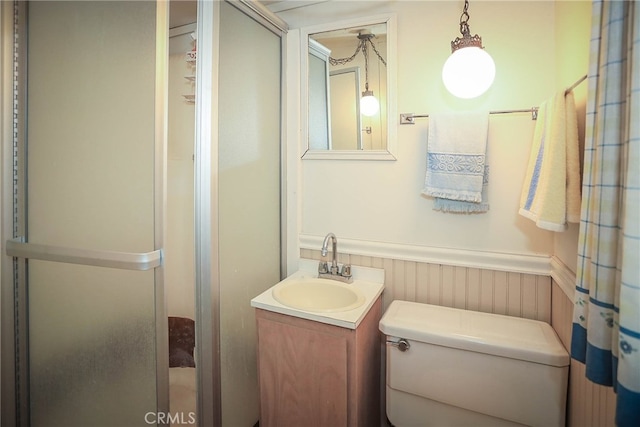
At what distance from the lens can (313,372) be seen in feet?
4.20

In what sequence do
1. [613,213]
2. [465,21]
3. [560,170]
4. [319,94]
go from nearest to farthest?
1. [613,213]
2. [560,170]
3. [465,21]
4. [319,94]

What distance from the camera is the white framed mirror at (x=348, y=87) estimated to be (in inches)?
61.0

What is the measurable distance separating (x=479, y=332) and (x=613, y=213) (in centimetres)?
74

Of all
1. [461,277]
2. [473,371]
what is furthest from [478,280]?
[473,371]

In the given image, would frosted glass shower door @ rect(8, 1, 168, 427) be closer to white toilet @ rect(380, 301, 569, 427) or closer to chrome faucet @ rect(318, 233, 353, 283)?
chrome faucet @ rect(318, 233, 353, 283)

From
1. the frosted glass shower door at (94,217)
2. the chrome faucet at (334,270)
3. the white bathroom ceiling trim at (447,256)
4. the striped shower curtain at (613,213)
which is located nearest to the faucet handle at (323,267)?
the chrome faucet at (334,270)

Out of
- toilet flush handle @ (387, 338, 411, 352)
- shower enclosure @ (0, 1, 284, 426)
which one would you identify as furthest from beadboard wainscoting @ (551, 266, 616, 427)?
shower enclosure @ (0, 1, 284, 426)

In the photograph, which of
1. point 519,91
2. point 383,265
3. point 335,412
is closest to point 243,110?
point 383,265

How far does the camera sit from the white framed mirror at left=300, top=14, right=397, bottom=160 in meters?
1.55

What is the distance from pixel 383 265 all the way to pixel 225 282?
75 centimetres

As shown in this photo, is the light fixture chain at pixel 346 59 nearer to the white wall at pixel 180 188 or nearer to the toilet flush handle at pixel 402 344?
the white wall at pixel 180 188

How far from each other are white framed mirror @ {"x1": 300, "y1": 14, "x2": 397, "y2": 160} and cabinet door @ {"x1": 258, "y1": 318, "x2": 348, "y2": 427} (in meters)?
0.87

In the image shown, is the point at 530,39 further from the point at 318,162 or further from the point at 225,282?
the point at 225,282

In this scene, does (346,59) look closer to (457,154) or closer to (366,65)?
(366,65)
